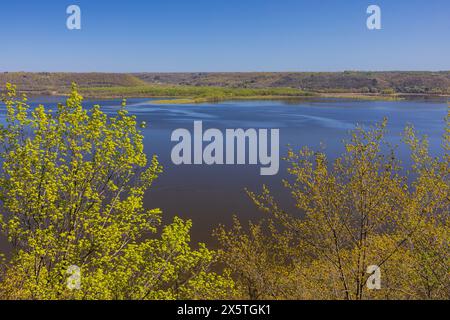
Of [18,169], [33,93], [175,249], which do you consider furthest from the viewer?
[33,93]

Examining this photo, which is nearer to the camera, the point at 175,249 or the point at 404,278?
the point at 175,249

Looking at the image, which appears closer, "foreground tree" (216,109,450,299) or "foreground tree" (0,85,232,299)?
"foreground tree" (0,85,232,299)

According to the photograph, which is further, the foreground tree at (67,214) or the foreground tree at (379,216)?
the foreground tree at (379,216)

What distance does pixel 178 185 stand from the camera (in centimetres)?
4166

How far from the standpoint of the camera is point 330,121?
292 feet

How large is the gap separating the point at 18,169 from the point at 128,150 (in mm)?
3690

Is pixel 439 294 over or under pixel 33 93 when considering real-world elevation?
under

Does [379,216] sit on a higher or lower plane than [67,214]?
lower

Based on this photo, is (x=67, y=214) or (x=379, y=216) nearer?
(x=67, y=214)
